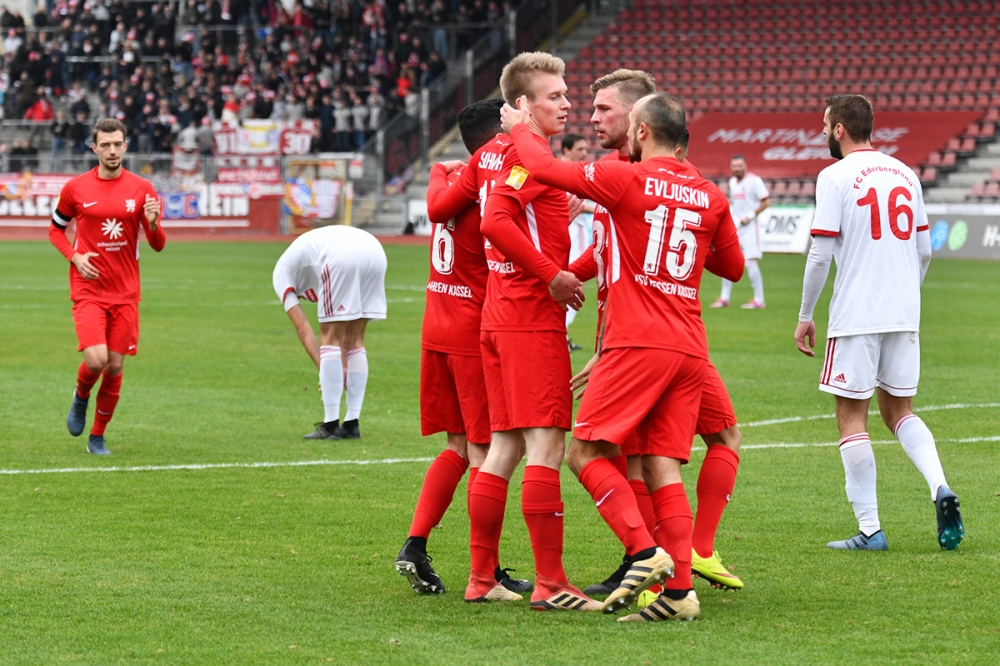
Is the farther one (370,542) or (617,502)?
(370,542)

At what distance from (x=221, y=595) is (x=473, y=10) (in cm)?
3720

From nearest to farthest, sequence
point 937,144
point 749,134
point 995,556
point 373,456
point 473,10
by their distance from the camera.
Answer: point 995,556 < point 373,456 < point 937,144 < point 749,134 < point 473,10

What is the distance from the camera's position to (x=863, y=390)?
6.65 meters

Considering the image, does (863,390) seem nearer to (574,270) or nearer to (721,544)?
(721,544)

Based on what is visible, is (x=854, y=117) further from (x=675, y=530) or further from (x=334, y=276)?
(x=334, y=276)

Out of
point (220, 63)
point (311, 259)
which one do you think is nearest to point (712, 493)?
point (311, 259)

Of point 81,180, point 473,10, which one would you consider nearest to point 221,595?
point 81,180

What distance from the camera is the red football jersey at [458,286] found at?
586 centimetres

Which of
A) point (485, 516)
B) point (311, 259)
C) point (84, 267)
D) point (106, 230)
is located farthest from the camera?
point (311, 259)

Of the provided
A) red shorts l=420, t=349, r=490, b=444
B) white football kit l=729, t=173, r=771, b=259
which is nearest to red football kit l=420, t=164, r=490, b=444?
red shorts l=420, t=349, r=490, b=444

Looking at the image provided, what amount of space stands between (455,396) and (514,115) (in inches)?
49.8

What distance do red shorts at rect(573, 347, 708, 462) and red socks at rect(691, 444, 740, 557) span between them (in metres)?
0.49

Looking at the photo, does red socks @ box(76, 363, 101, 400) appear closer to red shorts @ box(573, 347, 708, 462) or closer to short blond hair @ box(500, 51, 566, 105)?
short blond hair @ box(500, 51, 566, 105)

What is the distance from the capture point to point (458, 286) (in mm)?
5938
